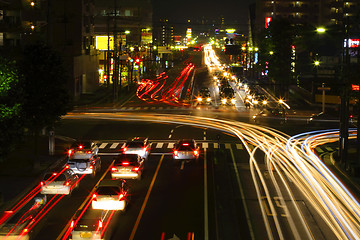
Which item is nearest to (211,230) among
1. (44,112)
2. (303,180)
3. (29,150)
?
(303,180)

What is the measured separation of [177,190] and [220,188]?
2255mm

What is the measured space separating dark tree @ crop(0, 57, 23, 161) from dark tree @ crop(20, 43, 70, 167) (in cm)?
885

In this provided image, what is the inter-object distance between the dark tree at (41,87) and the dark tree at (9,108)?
8852 mm

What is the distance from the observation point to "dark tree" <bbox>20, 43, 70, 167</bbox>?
3361 cm

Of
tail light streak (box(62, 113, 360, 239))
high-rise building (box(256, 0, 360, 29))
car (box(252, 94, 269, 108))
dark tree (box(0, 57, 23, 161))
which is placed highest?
high-rise building (box(256, 0, 360, 29))

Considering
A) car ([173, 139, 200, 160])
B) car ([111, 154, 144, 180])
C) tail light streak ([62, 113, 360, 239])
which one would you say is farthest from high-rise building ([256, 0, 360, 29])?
car ([111, 154, 144, 180])

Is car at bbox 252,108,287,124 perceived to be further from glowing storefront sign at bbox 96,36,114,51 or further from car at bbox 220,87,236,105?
glowing storefront sign at bbox 96,36,114,51

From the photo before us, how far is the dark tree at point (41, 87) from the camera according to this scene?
110 ft

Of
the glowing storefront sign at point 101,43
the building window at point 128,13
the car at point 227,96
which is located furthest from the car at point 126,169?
the building window at point 128,13

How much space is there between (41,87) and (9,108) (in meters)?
10.9

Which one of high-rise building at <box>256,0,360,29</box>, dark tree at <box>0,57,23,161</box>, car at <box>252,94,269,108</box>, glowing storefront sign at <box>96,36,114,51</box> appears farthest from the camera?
high-rise building at <box>256,0,360,29</box>

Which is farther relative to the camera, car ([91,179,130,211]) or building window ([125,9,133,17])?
building window ([125,9,133,17])

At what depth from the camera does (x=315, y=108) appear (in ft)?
257

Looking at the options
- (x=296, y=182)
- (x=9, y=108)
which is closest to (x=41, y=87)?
(x=9, y=108)
